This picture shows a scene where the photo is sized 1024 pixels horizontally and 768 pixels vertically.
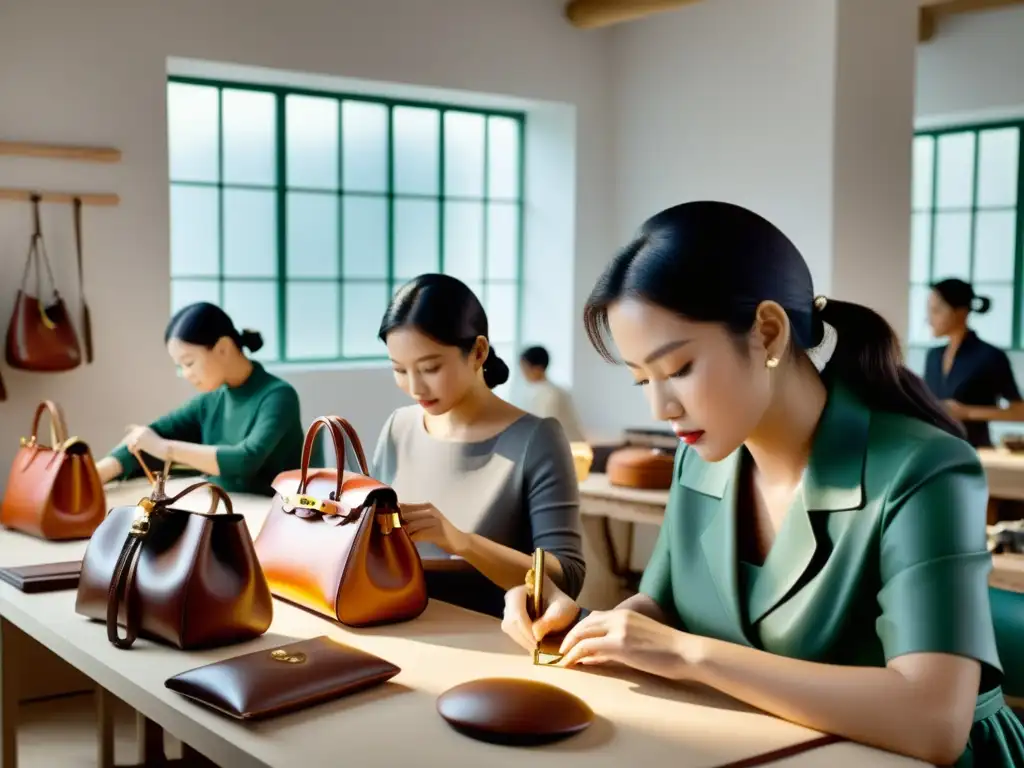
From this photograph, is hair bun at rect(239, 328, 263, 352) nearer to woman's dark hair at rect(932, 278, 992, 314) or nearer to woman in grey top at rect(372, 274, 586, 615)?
woman in grey top at rect(372, 274, 586, 615)

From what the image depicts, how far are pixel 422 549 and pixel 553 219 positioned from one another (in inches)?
190

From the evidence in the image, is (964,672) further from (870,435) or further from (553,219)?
(553,219)

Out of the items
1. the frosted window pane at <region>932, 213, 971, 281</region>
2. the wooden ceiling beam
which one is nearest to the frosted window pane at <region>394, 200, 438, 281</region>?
the wooden ceiling beam

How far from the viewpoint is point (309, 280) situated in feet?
21.0

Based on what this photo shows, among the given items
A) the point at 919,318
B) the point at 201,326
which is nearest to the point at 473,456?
the point at 201,326

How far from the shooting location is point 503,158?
23.7 ft

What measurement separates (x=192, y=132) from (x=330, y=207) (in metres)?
0.87

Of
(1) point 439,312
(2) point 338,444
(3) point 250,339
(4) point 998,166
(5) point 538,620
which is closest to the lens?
(5) point 538,620

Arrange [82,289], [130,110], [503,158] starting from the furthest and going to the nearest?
[503,158]
[130,110]
[82,289]

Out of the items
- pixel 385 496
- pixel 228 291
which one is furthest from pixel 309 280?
pixel 385 496

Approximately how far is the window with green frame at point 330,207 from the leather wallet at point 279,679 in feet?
14.5

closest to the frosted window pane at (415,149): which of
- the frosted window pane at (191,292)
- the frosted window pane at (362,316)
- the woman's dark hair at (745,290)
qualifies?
the frosted window pane at (362,316)

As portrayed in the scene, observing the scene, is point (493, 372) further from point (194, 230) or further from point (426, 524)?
point (194, 230)

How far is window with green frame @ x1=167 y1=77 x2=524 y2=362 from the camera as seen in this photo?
597 cm
